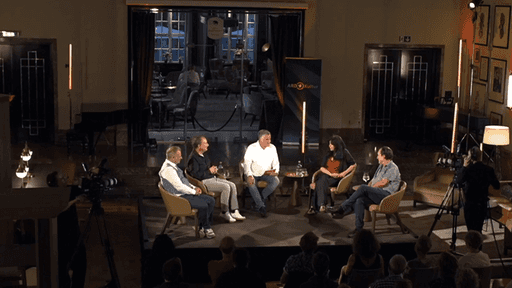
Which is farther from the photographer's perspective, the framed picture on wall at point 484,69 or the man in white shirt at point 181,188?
the framed picture on wall at point 484,69

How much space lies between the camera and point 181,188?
761cm

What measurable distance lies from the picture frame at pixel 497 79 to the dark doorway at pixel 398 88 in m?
1.48

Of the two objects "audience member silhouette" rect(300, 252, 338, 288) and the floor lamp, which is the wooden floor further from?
"audience member silhouette" rect(300, 252, 338, 288)

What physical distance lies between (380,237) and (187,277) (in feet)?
7.41

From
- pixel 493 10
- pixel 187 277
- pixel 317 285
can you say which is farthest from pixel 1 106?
pixel 493 10

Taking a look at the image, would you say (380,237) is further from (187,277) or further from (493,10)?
(493,10)

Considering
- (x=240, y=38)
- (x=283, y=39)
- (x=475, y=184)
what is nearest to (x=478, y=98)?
(x=283, y=39)

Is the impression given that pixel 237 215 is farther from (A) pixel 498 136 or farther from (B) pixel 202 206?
(A) pixel 498 136

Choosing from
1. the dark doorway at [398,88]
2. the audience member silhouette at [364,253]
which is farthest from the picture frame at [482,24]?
the audience member silhouette at [364,253]

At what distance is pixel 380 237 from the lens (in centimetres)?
782

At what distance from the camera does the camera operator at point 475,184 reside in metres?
7.37

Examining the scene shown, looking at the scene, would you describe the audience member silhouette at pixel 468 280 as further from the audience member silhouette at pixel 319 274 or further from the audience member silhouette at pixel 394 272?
the audience member silhouette at pixel 319 274

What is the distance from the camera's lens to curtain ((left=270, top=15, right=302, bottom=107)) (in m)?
12.3

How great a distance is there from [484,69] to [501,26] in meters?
0.90
